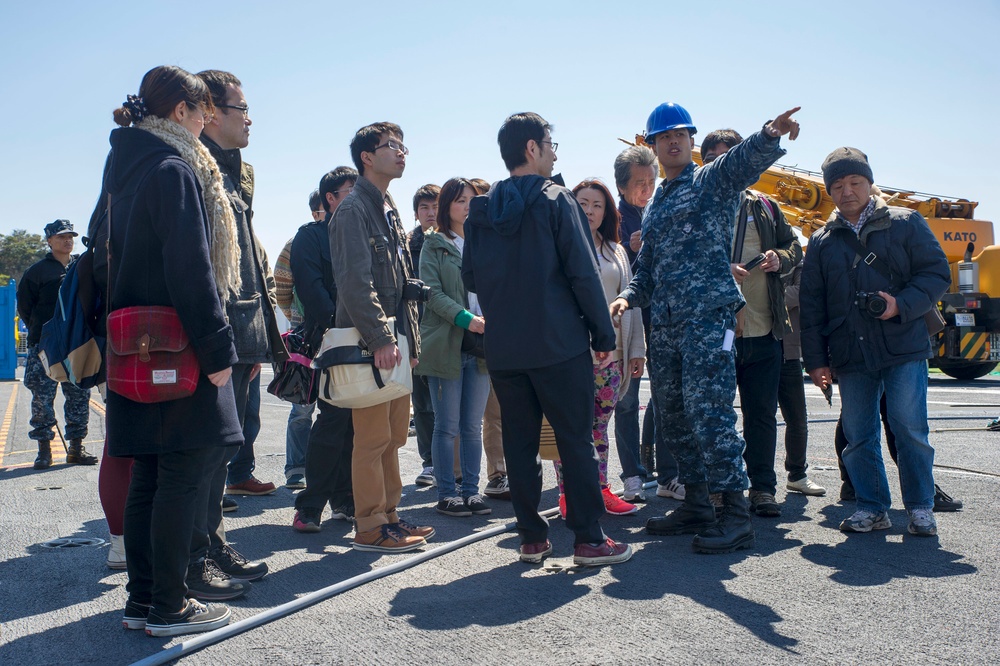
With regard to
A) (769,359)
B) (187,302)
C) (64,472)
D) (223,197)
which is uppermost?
(223,197)

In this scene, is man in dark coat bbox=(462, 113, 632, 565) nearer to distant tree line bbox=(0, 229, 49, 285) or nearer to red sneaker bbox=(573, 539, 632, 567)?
red sneaker bbox=(573, 539, 632, 567)

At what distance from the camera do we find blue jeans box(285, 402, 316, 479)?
20.0ft

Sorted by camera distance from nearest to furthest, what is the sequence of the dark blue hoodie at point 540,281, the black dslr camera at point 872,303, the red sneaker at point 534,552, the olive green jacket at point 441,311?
the dark blue hoodie at point 540,281 → the red sneaker at point 534,552 → the black dslr camera at point 872,303 → the olive green jacket at point 441,311

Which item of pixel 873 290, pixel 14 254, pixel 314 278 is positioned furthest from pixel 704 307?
pixel 14 254

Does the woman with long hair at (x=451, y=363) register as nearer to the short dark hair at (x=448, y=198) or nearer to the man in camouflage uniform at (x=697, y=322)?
the short dark hair at (x=448, y=198)

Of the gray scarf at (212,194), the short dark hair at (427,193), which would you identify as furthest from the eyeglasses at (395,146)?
the short dark hair at (427,193)

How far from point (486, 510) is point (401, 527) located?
36.3 inches

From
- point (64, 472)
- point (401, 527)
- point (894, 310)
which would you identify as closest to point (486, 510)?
point (401, 527)

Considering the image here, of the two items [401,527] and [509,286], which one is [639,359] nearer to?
[509,286]


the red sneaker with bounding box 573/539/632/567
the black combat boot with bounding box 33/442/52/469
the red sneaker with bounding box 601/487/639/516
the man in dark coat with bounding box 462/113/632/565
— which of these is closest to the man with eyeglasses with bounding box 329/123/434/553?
the man in dark coat with bounding box 462/113/632/565

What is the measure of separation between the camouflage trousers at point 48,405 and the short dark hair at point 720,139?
5.78 m

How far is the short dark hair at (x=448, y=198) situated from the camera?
5.45 meters

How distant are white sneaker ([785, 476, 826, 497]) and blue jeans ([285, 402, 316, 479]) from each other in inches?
132

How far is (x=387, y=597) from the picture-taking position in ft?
11.3
